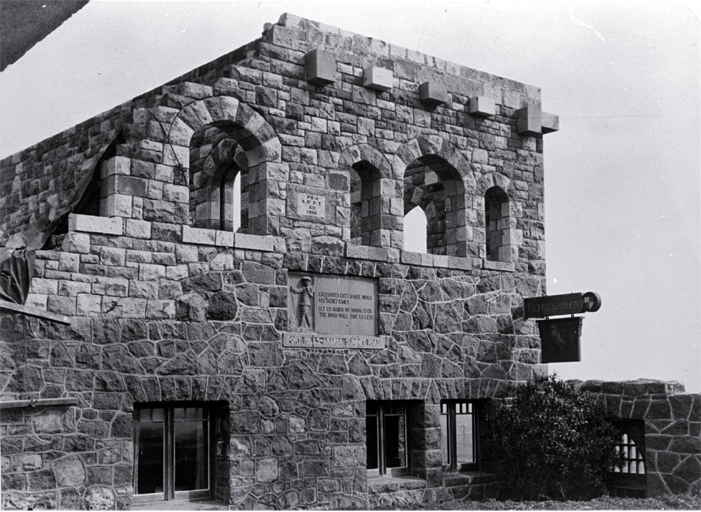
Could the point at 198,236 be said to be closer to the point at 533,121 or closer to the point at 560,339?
the point at 560,339

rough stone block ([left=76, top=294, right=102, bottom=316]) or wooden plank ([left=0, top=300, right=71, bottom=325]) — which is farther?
rough stone block ([left=76, top=294, right=102, bottom=316])

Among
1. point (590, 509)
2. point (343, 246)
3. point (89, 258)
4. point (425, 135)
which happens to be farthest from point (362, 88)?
point (590, 509)

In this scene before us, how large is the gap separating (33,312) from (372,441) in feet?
17.8

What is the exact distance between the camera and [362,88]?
44.2 feet

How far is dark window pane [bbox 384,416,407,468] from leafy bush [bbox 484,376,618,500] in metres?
1.49

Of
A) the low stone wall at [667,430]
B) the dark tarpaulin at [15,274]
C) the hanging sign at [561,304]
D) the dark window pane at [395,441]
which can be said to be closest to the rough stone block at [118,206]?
the dark tarpaulin at [15,274]

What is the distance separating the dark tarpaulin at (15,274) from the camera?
32.7ft

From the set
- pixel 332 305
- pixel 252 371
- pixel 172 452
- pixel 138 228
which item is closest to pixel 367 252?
pixel 332 305

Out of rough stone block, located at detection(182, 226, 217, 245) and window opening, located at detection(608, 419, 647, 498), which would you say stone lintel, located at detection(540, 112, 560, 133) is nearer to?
window opening, located at detection(608, 419, 647, 498)

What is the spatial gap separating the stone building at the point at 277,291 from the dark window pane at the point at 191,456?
0.02 m

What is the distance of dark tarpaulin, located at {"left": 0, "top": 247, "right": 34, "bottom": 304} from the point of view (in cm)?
998

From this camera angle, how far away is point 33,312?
32.7 ft

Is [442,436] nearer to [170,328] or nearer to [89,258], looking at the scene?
[170,328]

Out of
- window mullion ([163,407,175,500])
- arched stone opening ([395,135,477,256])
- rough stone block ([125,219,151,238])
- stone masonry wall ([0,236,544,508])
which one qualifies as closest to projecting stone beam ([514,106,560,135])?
arched stone opening ([395,135,477,256])
